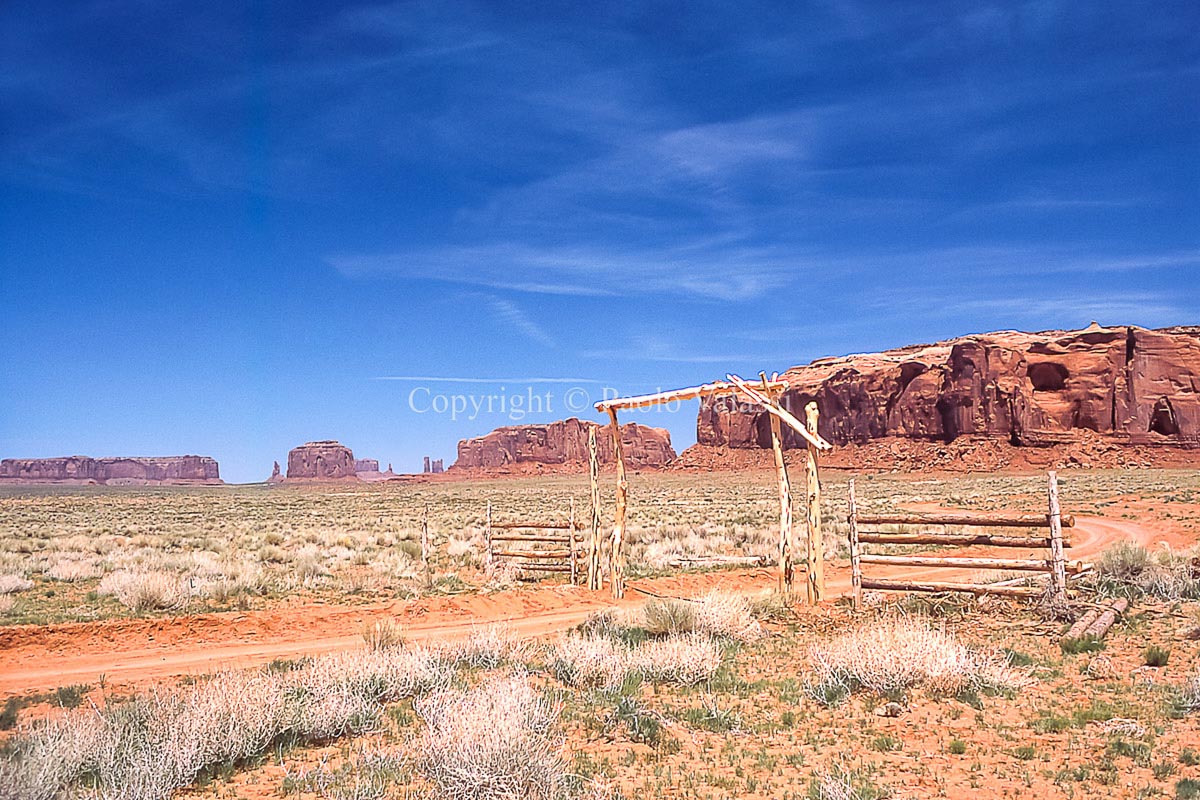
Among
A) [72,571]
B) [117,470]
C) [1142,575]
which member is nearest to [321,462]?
[117,470]

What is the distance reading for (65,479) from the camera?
176 meters

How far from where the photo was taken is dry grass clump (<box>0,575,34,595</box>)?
47.7 ft

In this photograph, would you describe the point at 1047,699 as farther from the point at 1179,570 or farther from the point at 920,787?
the point at 1179,570

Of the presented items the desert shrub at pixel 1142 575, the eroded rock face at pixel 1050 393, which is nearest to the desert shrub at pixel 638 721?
the desert shrub at pixel 1142 575

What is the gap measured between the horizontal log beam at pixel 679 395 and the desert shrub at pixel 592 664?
4.90 metres

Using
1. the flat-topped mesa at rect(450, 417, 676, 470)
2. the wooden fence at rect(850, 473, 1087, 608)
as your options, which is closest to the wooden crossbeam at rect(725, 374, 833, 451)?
the wooden fence at rect(850, 473, 1087, 608)

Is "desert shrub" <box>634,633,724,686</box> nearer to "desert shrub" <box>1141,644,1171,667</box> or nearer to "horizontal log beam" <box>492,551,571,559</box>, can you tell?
"desert shrub" <box>1141,644,1171,667</box>

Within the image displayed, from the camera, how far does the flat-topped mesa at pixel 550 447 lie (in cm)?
14350

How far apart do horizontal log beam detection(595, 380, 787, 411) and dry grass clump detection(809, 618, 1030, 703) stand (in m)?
5.05

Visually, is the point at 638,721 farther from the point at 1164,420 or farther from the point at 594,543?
the point at 1164,420

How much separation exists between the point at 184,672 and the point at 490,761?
18.0ft

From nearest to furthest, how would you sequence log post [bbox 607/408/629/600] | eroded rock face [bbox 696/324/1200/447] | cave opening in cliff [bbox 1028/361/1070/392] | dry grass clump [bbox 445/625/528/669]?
dry grass clump [bbox 445/625/528/669] → log post [bbox 607/408/629/600] → eroded rock face [bbox 696/324/1200/447] → cave opening in cliff [bbox 1028/361/1070/392]

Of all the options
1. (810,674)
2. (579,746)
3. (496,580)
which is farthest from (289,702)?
(496,580)

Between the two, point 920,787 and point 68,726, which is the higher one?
point 68,726
